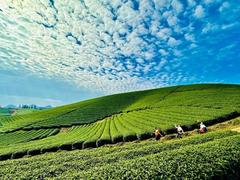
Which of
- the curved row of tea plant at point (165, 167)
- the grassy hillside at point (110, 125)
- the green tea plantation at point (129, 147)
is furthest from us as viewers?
the grassy hillside at point (110, 125)

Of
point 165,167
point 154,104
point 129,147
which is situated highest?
point 154,104

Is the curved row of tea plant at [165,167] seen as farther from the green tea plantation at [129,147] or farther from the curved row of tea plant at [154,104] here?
the curved row of tea plant at [154,104]

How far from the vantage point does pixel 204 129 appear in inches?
1193

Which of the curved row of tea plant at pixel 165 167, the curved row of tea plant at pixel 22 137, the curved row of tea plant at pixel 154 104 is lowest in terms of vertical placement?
the curved row of tea plant at pixel 165 167

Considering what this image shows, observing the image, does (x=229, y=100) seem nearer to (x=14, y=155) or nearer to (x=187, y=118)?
(x=187, y=118)

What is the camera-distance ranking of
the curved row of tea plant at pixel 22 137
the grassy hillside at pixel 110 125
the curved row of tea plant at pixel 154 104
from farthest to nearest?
the curved row of tea plant at pixel 22 137
the curved row of tea plant at pixel 154 104
the grassy hillside at pixel 110 125

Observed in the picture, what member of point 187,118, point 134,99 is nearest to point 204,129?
point 187,118

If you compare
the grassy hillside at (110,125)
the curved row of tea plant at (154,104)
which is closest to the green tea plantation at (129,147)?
the grassy hillside at (110,125)

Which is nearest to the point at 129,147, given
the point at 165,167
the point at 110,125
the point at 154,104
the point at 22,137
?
the point at 165,167

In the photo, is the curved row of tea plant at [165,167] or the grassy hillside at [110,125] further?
the grassy hillside at [110,125]

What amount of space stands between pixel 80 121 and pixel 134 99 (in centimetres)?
2235

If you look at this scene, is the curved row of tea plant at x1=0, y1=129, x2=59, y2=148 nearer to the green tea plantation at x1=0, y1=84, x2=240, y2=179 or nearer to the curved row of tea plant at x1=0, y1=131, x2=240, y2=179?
the green tea plantation at x1=0, y1=84, x2=240, y2=179

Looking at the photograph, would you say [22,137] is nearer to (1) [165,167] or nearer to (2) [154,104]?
(2) [154,104]

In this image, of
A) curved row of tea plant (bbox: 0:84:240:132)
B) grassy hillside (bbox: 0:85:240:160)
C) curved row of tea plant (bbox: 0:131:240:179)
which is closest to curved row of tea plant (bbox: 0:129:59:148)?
grassy hillside (bbox: 0:85:240:160)
